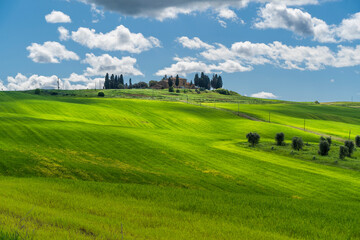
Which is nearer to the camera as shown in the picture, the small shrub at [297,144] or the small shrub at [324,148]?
the small shrub at [324,148]

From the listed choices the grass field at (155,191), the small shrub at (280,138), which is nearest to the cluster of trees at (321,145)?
the small shrub at (280,138)

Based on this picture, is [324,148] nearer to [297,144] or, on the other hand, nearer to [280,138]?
[297,144]

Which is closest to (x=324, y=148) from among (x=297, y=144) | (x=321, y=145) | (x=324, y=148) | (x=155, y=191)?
(x=324, y=148)

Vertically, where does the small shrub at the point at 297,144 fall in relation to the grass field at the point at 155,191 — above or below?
below

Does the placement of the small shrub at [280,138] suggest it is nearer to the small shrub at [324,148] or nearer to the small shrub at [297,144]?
the small shrub at [297,144]

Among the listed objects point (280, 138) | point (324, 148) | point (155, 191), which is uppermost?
point (155, 191)

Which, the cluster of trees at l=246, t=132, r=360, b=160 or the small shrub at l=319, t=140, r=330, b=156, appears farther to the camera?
the small shrub at l=319, t=140, r=330, b=156

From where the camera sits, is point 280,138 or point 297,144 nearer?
point 297,144

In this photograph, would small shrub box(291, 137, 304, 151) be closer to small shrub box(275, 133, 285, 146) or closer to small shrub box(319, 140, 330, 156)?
small shrub box(275, 133, 285, 146)

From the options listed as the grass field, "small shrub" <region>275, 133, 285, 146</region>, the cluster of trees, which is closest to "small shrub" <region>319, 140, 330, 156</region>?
the cluster of trees

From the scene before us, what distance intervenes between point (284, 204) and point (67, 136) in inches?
1654

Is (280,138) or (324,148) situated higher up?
(280,138)

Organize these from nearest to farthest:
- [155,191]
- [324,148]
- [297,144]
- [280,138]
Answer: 1. [155,191]
2. [324,148]
3. [297,144]
4. [280,138]

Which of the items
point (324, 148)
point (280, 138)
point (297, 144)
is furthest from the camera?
point (280, 138)
